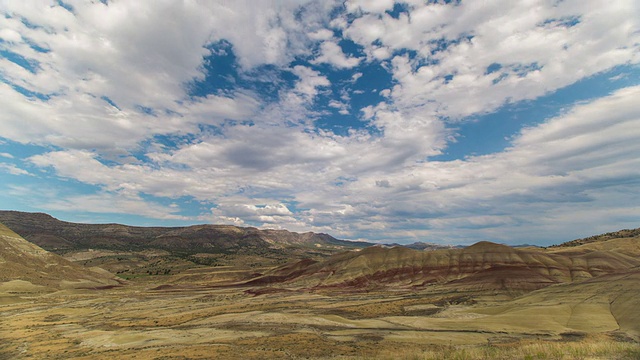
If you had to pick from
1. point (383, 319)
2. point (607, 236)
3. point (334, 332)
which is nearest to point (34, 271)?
point (334, 332)

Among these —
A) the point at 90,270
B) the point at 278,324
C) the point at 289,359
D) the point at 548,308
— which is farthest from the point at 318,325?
the point at 90,270

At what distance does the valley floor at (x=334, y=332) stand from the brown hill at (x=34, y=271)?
39.5 m

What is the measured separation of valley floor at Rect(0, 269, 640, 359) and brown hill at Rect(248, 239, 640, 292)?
22245 mm

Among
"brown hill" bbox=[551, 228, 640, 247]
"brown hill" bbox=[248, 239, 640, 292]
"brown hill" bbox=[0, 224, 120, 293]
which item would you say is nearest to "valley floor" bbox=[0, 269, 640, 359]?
"brown hill" bbox=[248, 239, 640, 292]

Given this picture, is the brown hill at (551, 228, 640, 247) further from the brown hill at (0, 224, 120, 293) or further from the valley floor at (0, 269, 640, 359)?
the brown hill at (0, 224, 120, 293)

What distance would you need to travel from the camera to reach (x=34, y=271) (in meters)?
113

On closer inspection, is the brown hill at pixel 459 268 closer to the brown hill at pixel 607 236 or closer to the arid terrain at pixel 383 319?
the arid terrain at pixel 383 319

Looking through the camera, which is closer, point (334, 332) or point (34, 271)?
point (334, 332)

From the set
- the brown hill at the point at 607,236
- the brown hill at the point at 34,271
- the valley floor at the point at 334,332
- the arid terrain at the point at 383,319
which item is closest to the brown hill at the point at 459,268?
the arid terrain at the point at 383,319

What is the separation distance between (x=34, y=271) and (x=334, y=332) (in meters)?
124

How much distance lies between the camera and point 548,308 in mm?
50094

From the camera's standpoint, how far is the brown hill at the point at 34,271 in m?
99.9

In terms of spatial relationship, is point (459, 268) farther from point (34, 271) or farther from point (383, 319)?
point (34, 271)

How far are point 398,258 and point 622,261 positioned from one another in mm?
66165
